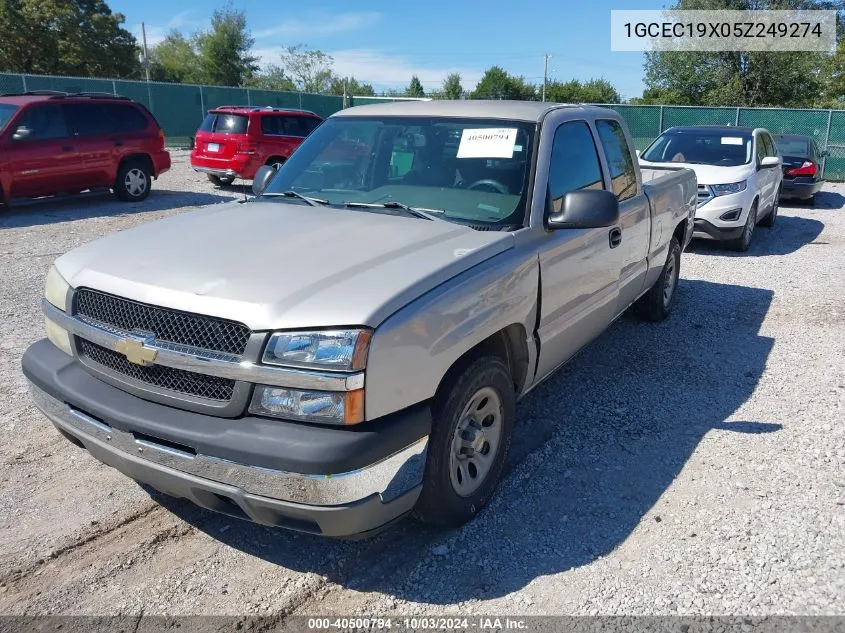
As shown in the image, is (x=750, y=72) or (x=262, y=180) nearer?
(x=262, y=180)

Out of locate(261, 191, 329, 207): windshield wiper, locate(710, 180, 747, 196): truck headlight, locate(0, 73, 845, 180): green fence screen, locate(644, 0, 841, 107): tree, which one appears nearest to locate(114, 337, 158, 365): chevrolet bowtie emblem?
locate(261, 191, 329, 207): windshield wiper

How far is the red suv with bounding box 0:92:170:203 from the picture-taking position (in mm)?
11336

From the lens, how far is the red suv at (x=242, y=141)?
1492 cm

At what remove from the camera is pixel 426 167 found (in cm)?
392

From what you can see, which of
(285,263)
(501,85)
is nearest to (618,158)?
(285,263)

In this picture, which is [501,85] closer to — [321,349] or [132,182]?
[132,182]

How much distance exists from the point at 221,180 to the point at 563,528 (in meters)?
14.4

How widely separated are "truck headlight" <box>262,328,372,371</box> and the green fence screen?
2110cm

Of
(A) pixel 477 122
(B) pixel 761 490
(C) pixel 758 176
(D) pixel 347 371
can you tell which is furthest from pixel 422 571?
(C) pixel 758 176

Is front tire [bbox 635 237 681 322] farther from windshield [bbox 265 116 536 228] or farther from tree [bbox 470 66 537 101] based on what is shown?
tree [bbox 470 66 537 101]

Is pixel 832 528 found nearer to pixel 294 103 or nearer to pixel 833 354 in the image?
pixel 833 354

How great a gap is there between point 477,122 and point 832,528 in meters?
2.81

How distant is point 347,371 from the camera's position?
97.4 inches

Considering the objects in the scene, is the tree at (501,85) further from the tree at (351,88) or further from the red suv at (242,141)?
the red suv at (242,141)
